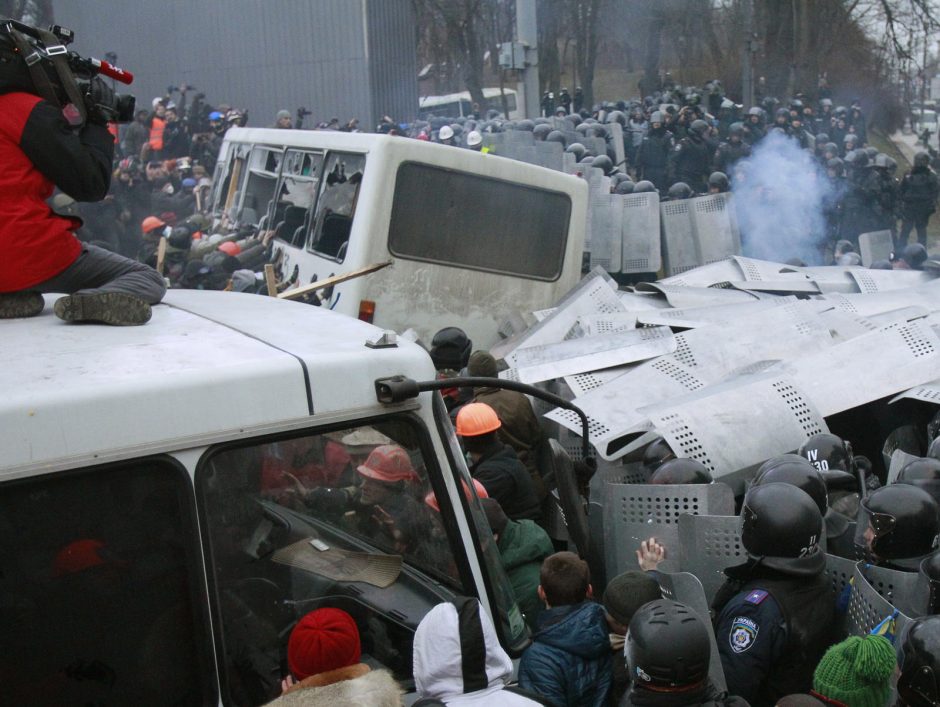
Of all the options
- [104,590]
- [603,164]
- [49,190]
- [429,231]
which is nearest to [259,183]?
[429,231]

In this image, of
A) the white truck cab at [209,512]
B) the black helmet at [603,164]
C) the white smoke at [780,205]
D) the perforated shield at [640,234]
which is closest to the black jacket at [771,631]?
the white truck cab at [209,512]

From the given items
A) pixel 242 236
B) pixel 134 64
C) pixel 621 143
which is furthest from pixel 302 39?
pixel 242 236

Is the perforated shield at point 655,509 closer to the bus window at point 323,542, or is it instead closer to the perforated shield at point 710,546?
the perforated shield at point 710,546

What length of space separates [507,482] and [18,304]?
7.94 ft

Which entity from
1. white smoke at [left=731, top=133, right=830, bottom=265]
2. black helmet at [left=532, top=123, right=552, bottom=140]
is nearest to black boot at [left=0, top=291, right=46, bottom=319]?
white smoke at [left=731, top=133, right=830, bottom=265]

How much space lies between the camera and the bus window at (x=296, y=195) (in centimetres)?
889

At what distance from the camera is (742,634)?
3.33 meters

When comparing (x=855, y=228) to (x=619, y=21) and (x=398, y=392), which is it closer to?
(x=398, y=392)

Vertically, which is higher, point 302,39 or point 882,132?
point 302,39

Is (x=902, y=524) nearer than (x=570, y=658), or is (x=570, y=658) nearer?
(x=570, y=658)

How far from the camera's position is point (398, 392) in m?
A: 2.59

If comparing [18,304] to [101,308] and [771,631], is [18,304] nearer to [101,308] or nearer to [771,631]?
[101,308]

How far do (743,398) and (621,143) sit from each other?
42.6 feet

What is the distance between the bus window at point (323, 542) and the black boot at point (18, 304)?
1.09 meters
